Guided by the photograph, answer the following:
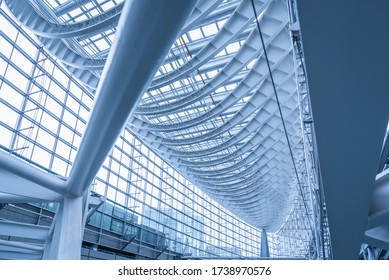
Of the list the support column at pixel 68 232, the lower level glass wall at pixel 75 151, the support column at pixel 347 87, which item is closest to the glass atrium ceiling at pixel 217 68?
the lower level glass wall at pixel 75 151

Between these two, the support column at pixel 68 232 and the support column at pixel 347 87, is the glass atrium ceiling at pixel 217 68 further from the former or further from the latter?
the support column at pixel 68 232

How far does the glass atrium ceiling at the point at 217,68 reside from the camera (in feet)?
41.7

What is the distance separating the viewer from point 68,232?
8023 mm

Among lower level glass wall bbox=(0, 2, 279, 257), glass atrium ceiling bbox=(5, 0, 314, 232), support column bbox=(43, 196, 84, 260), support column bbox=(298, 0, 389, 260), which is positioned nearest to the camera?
support column bbox=(298, 0, 389, 260)

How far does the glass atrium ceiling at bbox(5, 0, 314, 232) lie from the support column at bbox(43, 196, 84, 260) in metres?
5.06

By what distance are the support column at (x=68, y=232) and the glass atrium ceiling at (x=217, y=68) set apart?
506cm

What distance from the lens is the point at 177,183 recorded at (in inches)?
1287

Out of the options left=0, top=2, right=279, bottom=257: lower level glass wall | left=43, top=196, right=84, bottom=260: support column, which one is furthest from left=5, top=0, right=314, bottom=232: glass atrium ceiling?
left=43, top=196, right=84, bottom=260: support column

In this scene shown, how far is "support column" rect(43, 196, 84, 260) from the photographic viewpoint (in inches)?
303

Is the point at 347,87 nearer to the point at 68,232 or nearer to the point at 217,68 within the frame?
the point at 68,232

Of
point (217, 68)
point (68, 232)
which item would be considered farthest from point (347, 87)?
point (217, 68)

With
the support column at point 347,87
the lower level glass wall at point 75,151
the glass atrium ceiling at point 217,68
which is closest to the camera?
the support column at point 347,87

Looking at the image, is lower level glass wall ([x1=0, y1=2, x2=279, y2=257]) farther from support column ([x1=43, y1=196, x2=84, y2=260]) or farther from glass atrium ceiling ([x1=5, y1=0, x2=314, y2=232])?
support column ([x1=43, y1=196, x2=84, y2=260])

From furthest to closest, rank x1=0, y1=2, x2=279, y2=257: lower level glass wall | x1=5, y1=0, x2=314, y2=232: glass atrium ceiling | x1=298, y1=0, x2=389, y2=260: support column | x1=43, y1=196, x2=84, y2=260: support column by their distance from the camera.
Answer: x1=0, y1=2, x2=279, y2=257: lower level glass wall, x1=5, y1=0, x2=314, y2=232: glass atrium ceiling, x1=43, y1=196, x2=84, y2=260: support column, x1=298, y1=0, x2=389, y2=260: support column
